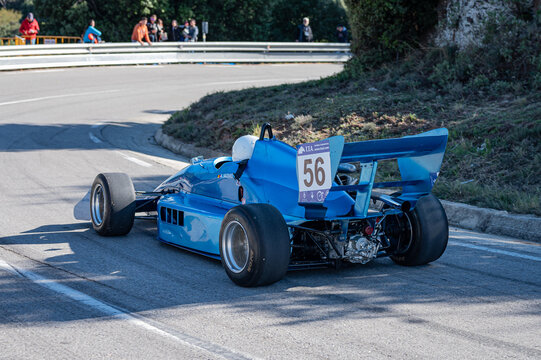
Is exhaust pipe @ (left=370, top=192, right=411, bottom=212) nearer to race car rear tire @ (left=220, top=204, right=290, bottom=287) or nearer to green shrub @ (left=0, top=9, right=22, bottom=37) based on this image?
race car rear tire @ (left=220, top=204, right=290, bottom=287)

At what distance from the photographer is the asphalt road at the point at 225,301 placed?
458 cm

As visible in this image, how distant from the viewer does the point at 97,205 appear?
7.77 meters

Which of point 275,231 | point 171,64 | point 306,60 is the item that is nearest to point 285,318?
point 275,231

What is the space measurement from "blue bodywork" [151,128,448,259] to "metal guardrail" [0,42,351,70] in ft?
69.4

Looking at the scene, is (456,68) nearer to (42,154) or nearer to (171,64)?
(42,154)

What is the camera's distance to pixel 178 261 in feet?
21.9

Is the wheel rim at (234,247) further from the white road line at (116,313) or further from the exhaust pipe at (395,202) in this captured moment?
the exhaust pipe at (395,202)

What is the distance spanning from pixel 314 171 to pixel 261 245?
0.70 m

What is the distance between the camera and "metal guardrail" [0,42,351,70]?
88.4 feet

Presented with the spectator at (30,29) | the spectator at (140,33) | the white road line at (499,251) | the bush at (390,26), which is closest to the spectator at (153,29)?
the spectator at (140,33)

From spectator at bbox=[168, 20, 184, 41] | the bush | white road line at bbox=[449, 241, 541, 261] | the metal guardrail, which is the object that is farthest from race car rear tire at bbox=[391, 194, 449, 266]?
spectator at bbox=[168, 20, 184, 41]

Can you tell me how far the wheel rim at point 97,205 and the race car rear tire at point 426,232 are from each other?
3.26 meters

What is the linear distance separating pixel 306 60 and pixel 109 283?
97.1ft

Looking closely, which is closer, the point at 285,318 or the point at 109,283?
the point at 285,318
